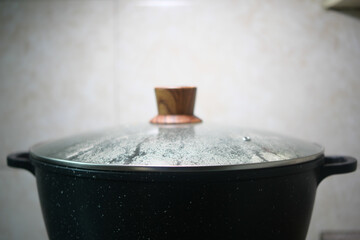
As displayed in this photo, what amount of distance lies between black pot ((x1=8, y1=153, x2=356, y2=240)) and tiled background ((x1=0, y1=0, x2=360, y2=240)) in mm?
465

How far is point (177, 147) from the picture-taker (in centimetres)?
46

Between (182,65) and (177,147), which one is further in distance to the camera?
(182,65)

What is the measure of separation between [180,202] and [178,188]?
0.6 inches

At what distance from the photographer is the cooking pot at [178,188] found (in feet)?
1.34

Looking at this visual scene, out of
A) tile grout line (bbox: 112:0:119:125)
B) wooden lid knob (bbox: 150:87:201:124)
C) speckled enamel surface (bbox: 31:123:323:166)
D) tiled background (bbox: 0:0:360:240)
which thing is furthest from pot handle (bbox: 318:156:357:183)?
tile grout line (bbox: 112:0:119:125)

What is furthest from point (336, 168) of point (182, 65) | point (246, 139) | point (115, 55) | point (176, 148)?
point (115, 55)

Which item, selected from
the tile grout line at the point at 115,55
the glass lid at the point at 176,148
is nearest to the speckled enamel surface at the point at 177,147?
the glass lid at the point at 176,148

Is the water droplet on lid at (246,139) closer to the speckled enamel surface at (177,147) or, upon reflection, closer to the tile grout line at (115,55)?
the speckled enamel surface at (177,147)

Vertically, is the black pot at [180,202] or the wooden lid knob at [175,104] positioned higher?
the wooden lid knob at [175,104]

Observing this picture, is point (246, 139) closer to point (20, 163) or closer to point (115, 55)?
point (20, 163)

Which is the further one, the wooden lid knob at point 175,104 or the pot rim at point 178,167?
the wooden lid knob at point 175,104

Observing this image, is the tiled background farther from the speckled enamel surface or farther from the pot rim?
the pot rim

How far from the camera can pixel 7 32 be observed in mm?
905

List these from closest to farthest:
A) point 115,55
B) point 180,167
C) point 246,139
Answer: point 180,167
point 246,139
point 115,55
